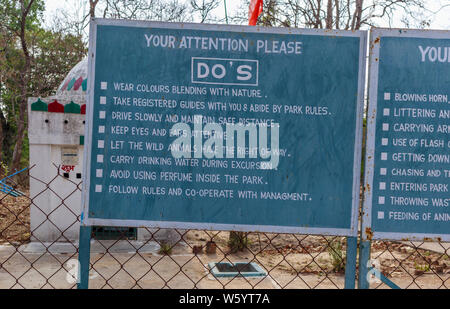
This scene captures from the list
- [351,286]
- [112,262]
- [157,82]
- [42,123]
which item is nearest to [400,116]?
[351,286]

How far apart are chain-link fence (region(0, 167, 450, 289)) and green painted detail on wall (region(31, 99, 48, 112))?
1.32 meters

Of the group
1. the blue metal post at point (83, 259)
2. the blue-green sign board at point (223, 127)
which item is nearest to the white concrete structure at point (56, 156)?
the blue metal post at point (83, 259)

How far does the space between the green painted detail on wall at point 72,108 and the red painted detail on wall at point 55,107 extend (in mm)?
73

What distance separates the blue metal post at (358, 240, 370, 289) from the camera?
2.43m

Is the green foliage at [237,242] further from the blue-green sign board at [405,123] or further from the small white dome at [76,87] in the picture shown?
the blue-green sign board at [405,123]

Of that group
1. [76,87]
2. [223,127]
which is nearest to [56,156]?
[76,87]

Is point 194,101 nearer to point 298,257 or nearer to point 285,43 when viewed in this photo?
point 285,43

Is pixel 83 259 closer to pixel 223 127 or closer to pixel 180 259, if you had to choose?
pixel 223 127

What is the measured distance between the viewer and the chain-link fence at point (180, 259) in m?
5.88

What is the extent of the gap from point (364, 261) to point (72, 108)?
700cm

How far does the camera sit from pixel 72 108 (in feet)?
27.0

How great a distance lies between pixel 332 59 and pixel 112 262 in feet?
18.3

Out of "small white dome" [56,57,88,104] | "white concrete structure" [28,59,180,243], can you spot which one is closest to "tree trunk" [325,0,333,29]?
"small white dome" [56,57,88,104]

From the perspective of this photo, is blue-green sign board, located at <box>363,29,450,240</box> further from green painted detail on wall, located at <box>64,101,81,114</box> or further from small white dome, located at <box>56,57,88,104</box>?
small white dome, located at <box>56,57,88,104</box>
